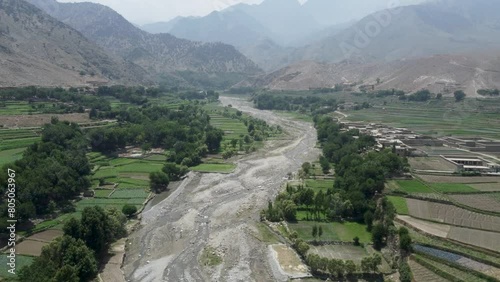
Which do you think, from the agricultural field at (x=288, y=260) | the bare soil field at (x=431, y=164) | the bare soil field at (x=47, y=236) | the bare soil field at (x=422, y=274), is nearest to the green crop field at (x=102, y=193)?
the bare soil field at (x=47, y=236)

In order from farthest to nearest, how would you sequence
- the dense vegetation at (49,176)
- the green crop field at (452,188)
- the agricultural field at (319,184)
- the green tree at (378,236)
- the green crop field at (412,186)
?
the agricultural field at (319,184)
the green crop field at (412,186)
the green crop field at (452,188)
the dense vegetation at (49,176)
the green tree at (378,236)

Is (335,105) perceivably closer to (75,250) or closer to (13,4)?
(75,250)

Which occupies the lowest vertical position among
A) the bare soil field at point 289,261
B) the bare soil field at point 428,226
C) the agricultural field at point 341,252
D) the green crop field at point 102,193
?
the bare soil field at point 289,261

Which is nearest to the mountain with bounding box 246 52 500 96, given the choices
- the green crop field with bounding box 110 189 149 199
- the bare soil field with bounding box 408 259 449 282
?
the green crop field with bounding box 110 189 149 199

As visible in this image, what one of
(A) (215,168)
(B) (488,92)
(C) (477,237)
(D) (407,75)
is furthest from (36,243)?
(D) (407,75)

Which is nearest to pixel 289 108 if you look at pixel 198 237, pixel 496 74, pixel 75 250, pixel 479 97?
pixel 479 97

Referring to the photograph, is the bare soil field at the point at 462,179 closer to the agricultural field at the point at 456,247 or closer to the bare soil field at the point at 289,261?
the agricultural field at the point at 456,247

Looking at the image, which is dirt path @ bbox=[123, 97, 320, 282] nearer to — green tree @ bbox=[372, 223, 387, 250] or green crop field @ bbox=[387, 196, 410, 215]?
green tree @ bbox=[372, 223, 387, 250]
